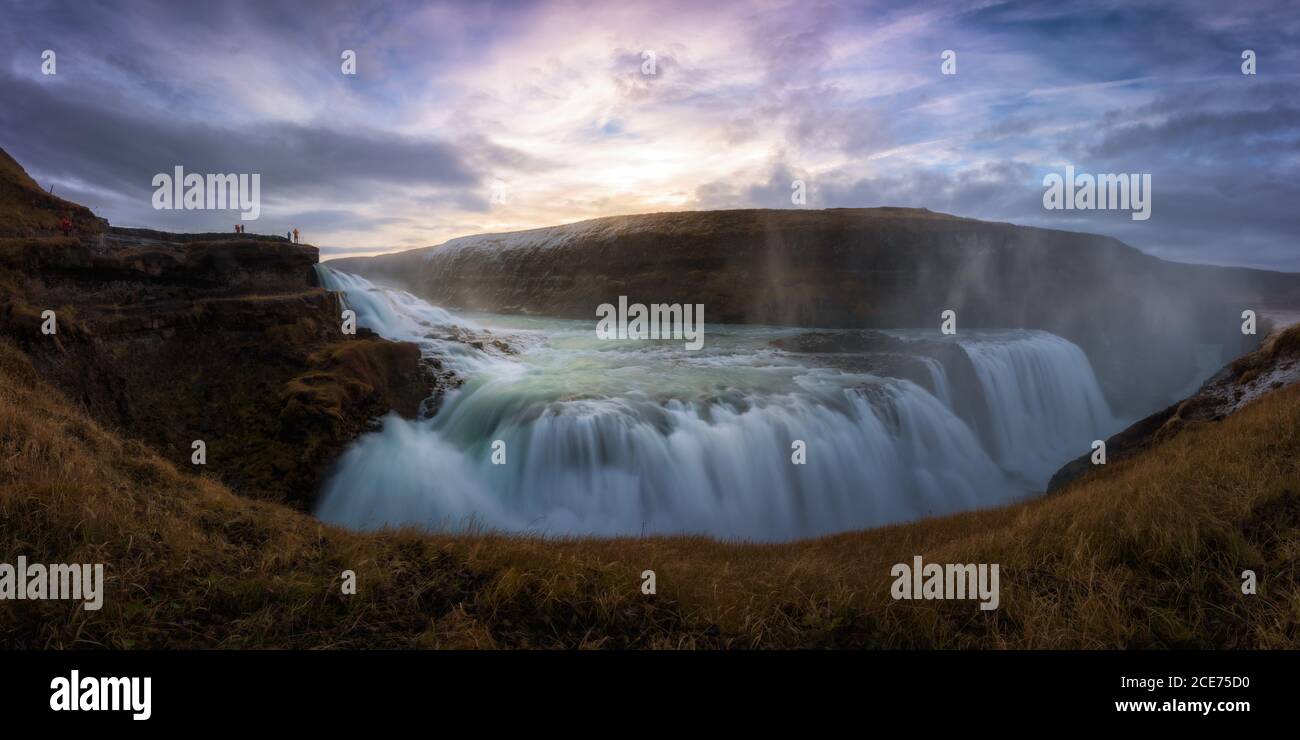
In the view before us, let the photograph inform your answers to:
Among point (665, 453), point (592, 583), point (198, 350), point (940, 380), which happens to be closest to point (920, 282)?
point (940, 380)

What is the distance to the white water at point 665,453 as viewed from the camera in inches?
547

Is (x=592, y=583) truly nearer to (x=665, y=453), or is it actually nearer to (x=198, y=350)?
(x=665, y=453)

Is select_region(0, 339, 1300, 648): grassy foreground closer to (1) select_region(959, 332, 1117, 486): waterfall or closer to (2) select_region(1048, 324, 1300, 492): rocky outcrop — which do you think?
(2) select_region(1048, 324, 1300, 492): rocky outcrop

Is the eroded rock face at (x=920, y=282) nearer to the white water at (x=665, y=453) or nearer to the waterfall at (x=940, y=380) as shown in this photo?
the waterfall at (x=940, y=380)

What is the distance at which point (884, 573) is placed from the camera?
6.23 metres

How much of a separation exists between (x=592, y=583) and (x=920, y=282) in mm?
56404

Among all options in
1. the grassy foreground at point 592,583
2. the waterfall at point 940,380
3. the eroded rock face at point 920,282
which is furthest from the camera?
the eroded rock face at point 920,282

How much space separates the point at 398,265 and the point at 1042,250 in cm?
8823

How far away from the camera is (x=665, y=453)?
51.2 ft

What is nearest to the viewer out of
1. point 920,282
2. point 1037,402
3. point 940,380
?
point 940,380

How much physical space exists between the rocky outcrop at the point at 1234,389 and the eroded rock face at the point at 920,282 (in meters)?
38.8

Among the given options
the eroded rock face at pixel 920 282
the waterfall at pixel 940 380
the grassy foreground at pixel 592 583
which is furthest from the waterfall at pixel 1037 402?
the grassy foreground at pixel 592 583

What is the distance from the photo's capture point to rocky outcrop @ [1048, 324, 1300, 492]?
11.1m

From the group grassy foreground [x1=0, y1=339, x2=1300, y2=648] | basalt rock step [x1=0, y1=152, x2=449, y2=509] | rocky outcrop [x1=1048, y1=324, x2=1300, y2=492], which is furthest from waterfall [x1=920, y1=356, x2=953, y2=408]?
basalt rock step [x1=0, y1=152, x2=449, y2=509]
